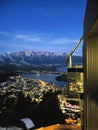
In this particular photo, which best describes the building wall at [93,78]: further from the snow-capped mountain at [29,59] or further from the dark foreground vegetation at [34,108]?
the snow-capped mountain at [29,59]

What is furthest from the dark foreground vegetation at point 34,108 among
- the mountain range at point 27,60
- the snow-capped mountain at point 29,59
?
the snow-capped mountain at point 29,59

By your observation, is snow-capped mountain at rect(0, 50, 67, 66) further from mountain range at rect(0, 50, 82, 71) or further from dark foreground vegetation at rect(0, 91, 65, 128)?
dark foreground vegetation at rect(0, 91, 65, 128)

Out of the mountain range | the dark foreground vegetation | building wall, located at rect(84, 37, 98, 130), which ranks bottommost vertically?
the dark foreground vegetation

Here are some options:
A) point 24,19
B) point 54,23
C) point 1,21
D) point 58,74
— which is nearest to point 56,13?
Result: point 54,23

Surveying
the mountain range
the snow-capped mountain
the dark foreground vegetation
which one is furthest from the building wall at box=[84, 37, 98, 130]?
the snow-capped mountain

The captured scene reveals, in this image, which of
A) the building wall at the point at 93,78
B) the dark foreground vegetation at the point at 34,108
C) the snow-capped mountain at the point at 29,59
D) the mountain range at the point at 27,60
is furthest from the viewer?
the snow-capped mountain at the point at 29,59

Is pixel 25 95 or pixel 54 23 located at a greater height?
pixel 54 23

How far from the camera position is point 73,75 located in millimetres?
4789

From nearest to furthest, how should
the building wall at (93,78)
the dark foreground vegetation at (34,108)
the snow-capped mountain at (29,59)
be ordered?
the building wall at (93,78), the dark foreground vegetation at (34,108), the snow-capped mountain at (29,59)

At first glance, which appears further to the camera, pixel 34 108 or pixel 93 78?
pixel 34 108

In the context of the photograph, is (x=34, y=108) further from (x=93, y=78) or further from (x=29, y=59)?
(x=93, y=78)

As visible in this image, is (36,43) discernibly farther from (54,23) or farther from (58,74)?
(58,74)

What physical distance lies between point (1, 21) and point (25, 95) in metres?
29.2

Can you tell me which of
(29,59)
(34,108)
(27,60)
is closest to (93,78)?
(34,108)
